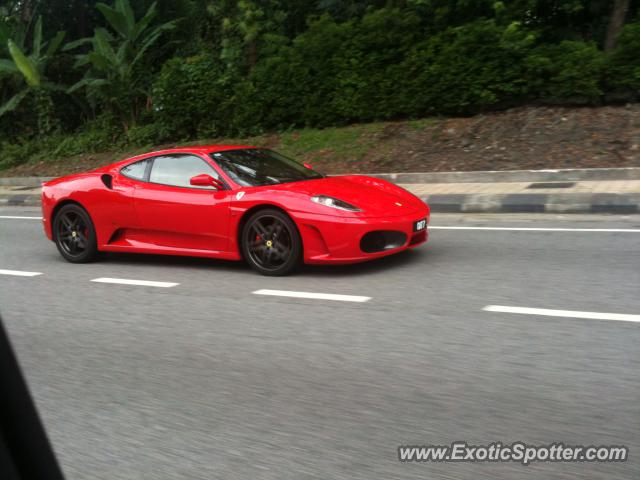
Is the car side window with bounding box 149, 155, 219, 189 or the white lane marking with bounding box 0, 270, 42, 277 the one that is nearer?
the car side window with bounding box 149, 155, 219, 189

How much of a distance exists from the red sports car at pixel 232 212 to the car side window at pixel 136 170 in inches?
0.5

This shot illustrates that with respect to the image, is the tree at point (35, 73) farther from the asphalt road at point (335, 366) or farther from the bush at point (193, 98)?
the asphalt road at point (335, 366)

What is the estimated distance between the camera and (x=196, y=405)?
147 inches

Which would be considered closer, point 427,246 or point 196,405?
point 196,405

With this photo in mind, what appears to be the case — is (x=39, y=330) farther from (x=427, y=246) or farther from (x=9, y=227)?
(x=9, y=227)

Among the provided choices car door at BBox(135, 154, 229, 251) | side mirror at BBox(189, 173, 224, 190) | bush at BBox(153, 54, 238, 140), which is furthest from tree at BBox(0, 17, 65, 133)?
Answer: side mirror at BBox(189, 173, 224, 190)

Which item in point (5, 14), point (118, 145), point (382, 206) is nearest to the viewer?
point (382, 206)

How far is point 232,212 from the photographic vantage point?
22.5ft

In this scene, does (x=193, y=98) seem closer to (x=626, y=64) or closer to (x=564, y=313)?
(x=626, y=64)

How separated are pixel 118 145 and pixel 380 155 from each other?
30.2 feet

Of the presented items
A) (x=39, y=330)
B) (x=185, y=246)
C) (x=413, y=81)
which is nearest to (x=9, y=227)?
(x=185, y=246)

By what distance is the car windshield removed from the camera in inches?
281

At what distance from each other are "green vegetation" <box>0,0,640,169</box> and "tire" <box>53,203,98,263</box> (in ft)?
25.8

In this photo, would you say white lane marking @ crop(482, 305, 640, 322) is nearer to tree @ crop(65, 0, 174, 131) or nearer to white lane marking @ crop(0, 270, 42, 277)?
white lane marking @ crop(0, 270, 42, 277)
